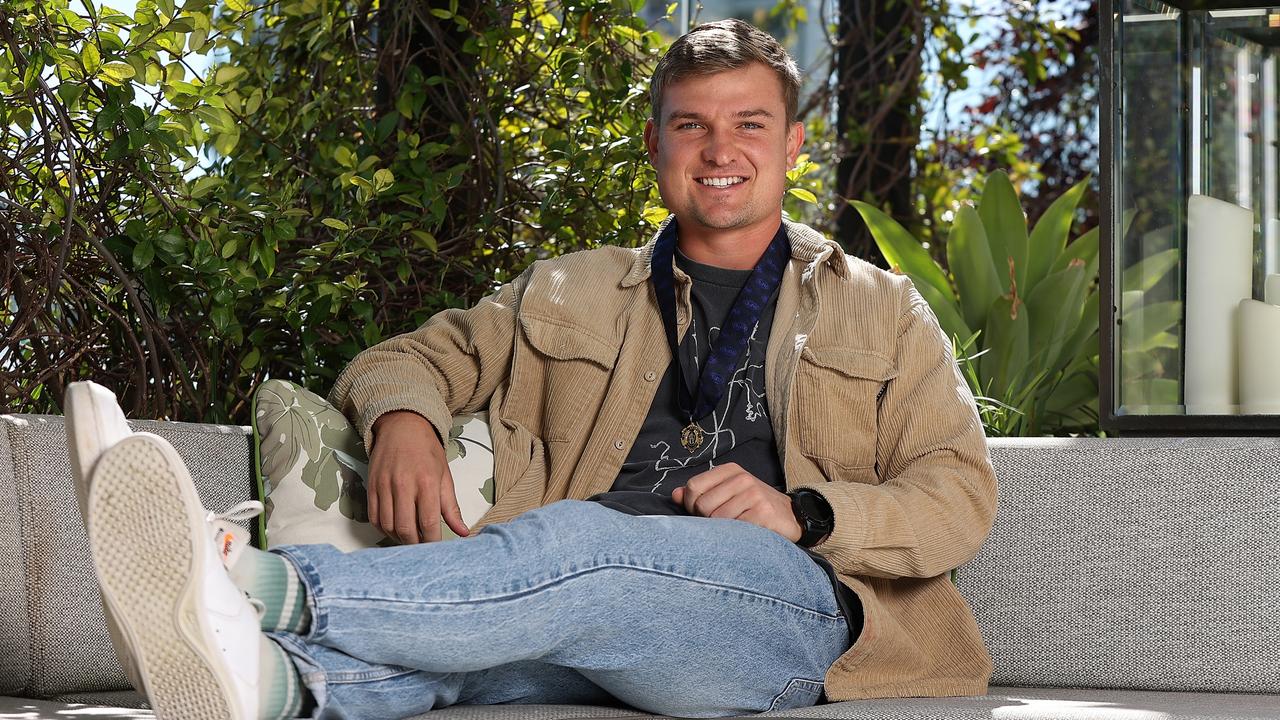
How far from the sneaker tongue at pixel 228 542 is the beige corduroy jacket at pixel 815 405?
613mm

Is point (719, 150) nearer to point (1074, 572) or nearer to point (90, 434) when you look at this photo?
point (1074, 572)

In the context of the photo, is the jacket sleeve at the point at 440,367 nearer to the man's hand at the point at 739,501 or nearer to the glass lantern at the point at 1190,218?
the man's hand at the point at 739,501

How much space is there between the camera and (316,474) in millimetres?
2008

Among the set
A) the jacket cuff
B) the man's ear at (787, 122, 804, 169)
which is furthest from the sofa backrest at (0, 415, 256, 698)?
the man's ear at (787, 122, 804, 169)

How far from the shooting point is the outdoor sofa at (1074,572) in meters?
1.90

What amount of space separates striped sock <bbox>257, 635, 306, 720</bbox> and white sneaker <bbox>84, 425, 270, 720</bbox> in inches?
2.1

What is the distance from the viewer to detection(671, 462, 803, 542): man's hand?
5.87ft

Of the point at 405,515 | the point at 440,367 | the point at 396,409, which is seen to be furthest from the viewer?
the point at 440,367

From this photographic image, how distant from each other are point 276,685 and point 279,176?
5.92 feet

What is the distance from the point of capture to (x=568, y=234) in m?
3.18

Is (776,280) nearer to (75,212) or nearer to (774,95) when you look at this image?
(774,95)

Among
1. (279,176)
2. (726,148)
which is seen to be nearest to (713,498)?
(726,148)

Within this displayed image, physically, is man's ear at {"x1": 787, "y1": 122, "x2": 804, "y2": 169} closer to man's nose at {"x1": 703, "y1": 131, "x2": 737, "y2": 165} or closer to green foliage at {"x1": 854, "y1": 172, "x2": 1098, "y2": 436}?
man's nose at {"x1": 703, "y1": 131, "x2": 737, "y2": 165}

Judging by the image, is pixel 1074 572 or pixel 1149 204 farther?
pixel 1149 204
